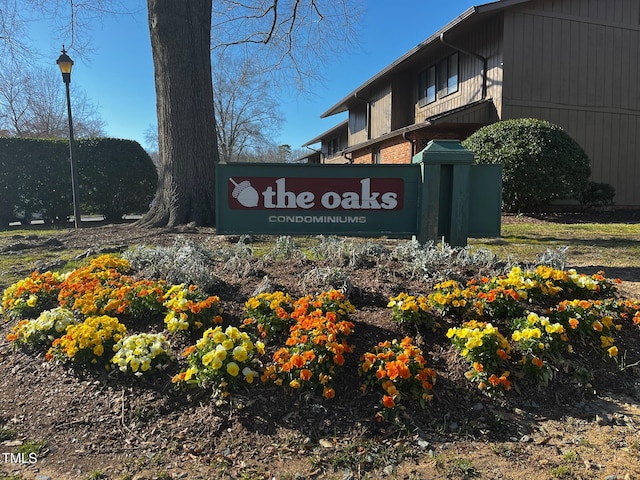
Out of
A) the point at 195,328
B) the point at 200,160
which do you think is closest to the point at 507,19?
the point at 200,160

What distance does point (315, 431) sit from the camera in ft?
7.65

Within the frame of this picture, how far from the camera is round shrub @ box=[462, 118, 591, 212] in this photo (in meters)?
11.1

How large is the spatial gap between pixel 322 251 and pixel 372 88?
18.7 metres

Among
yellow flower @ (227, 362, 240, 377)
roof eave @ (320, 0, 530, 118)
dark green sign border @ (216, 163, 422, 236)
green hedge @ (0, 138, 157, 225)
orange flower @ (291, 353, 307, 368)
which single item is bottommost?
yellow flower @ (227, 362, 240, 377)

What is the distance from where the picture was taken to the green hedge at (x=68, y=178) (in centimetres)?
1334

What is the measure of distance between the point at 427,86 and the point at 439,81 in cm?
100

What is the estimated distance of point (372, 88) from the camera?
21.8m

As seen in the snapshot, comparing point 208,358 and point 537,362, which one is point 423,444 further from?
point 208,358

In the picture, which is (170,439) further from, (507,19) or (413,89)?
(413,89)

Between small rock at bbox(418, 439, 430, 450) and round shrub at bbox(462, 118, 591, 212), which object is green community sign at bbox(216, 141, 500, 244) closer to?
small rock at bbox(418, 439, 430, 450)

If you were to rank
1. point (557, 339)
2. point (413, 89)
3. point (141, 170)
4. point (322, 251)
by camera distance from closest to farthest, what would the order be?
point (557, 339) < point (322, 251) < point (141, 170) < point (413, 89)

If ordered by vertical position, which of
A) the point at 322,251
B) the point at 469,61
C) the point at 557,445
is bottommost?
the point at 557,445

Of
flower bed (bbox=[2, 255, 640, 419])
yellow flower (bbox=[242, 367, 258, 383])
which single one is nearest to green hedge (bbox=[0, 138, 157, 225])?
flower bed (bbox=[2, 255, 640, 419])

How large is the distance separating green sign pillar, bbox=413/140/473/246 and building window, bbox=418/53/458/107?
12.3 m
